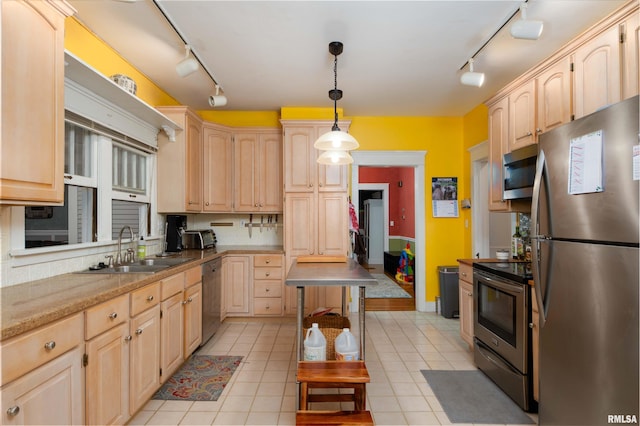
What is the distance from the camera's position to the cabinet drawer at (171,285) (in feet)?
7.18

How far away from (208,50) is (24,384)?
8.60 ft

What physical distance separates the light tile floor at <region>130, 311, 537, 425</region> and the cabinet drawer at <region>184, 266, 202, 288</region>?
0.77 meters

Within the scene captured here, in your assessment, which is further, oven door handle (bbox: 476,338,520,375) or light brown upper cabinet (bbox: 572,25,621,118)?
oven door handle (bbox: 476,338,520,375)

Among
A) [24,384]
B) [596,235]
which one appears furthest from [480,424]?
[24,384]

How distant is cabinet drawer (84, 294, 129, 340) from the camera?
1.46 metres

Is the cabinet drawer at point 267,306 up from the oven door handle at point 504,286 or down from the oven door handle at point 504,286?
down

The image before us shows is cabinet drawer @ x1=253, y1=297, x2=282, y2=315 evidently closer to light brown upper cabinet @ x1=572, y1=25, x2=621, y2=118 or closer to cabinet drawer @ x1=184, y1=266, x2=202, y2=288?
cabinet drawer @ x1=184, y1=266, x2=202, y2=288

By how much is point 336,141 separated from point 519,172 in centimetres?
154

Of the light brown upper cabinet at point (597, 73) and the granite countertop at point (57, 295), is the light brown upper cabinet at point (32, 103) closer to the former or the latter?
the granite countertop at point (57, 295)

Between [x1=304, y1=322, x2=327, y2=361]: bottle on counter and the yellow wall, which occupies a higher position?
the yellow wall

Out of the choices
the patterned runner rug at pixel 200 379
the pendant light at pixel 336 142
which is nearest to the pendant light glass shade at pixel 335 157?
the pendant light at pixel 336 142

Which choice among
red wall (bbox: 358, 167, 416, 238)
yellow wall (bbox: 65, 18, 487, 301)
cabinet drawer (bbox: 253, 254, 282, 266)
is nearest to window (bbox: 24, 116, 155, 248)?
cabinet drawer (bbox: 253, 254, 282, 266)

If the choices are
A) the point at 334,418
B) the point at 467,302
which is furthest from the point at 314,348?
the point at 467,302

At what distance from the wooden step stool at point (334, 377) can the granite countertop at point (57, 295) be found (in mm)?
1168
